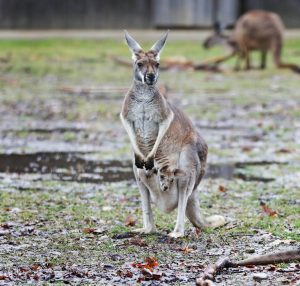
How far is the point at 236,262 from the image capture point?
552cm

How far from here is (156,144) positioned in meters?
6.35

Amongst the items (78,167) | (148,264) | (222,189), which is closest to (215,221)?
(148,264)

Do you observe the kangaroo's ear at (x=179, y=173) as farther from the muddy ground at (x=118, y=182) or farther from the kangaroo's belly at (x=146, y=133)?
the muddy ground at (x=118, y=182)

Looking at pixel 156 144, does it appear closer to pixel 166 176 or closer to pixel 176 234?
pixel 166 176

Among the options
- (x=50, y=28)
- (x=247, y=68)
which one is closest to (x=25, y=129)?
(x=247, y=68)

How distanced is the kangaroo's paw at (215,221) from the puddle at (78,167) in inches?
91.5

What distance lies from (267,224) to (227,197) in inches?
58.3

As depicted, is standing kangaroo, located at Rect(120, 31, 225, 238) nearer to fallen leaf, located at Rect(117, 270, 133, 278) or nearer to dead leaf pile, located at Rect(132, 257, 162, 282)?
dead leaf pile, located at Rect(132, 257, 162, 282)

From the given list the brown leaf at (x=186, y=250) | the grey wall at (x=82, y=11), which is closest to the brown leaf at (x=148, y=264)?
the brown leaf at (x=186, y=250)

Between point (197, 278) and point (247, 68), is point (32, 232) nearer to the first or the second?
point (197, 278)

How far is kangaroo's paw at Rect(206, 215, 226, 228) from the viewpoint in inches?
269

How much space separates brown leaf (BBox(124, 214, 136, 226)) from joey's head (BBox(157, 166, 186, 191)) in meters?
0.81

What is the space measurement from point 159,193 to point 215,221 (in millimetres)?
603

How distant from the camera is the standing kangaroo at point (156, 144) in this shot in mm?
6355
